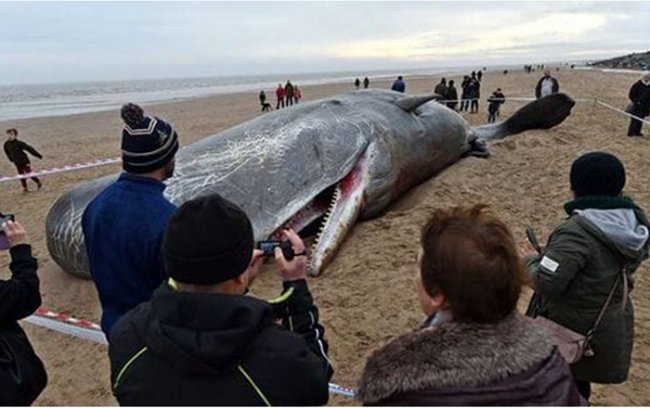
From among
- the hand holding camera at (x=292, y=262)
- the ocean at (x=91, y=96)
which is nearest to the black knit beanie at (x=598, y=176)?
the hand holding camera at (x=292, y=262)

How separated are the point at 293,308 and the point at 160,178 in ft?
3.78

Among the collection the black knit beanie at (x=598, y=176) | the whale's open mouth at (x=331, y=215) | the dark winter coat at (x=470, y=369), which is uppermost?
the black knit beanie at (x=598, y=176)

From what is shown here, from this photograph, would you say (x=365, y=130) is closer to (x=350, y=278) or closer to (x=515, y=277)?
(x=350, y=278)

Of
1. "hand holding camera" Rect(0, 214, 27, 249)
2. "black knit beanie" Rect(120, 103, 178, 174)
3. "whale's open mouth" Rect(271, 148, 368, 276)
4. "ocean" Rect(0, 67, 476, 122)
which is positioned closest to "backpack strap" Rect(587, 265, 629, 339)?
"black knit beanie" Rect(120, 103, 178, 174)

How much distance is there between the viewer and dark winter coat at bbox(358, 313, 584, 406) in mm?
1606

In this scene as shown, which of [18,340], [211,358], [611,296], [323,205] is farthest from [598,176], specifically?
[323,205]

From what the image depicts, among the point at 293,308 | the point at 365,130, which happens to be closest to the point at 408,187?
the point at 365,130

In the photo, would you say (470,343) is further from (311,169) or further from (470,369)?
(311,169)

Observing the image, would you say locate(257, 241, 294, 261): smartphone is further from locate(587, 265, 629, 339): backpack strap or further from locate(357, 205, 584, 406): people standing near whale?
locate(587, 265, 629, 339): backpack strap

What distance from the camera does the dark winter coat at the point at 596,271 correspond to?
2814mm

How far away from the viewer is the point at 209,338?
1682mm

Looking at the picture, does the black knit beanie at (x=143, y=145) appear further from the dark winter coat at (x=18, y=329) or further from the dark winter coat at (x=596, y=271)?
the dark winter coat at (x=596, y=271)

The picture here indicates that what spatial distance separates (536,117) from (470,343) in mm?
10676

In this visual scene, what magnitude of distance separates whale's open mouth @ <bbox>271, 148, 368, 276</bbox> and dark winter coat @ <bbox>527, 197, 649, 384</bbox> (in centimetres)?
309
